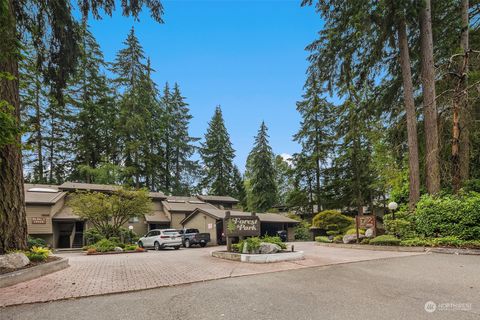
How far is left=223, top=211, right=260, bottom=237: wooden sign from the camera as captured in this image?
1176 centimetres

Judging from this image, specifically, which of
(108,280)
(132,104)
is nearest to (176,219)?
(132,104)

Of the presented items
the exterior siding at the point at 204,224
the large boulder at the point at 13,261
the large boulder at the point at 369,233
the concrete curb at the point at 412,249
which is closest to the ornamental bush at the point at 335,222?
the exterior siding at the point at 204,224

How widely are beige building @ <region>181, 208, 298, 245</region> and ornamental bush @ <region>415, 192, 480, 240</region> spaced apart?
1214 cm

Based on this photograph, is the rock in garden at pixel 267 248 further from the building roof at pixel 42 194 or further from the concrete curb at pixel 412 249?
the building roof at pixel 42 194

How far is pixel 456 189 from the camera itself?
42.8ft

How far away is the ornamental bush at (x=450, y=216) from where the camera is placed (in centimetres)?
1136

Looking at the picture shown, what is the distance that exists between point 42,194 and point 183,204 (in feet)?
42.4

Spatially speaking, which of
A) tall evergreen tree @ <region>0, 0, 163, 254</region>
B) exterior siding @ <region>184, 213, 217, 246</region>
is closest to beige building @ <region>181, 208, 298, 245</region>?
exterior siding @ <region>184, 213, 217, 246</region>

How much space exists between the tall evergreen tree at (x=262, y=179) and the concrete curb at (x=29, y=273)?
3428 centimetres

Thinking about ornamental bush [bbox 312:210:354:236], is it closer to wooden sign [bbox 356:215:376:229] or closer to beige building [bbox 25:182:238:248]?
wooden sign [bbox 356:215:376:229]

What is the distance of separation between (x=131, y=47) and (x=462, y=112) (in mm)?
37405

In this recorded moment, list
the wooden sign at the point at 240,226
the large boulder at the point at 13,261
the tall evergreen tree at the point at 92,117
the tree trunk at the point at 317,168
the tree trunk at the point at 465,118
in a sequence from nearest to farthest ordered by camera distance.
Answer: the large boulder at the point at 13,261, the wooden sign at the point at 240,226, the tree trunk at the point at 465,118, the tall evergreen tree at the point at 92,117, the tree trunk at the point at 317,168

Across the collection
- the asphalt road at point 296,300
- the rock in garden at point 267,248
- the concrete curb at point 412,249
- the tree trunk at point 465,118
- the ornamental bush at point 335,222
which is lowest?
the ornamental bush at point 335,222

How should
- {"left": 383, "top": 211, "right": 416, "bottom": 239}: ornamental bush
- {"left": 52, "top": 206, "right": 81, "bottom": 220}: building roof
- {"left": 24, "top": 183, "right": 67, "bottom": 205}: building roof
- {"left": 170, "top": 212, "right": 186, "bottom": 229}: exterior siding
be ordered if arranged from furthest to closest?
{"left": 170, "top": 212, "right": 186, "bottom": 229}: exterior siding < {"left": 52, "top": 206, "right": 81, "bottom": 220}: building roof < {"left": 24, "top": 183, "right": 67, "bottom": 205}: building roof < {"left": 383, "top": 211, "right": 416, "bottom": 239}: ornamental bush
